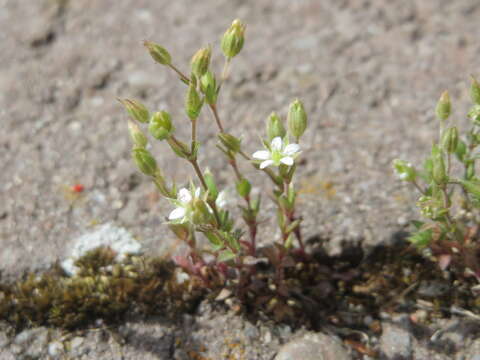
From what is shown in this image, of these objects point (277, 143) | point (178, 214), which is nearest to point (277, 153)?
point (277, 143)

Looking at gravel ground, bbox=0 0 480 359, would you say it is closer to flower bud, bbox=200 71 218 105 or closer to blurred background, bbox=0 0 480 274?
blurred background, bbox=0 0 480 274

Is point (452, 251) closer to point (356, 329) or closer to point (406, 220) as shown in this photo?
point (406, 220)

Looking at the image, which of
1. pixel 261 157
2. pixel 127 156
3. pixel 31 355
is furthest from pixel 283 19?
pixel 31 355

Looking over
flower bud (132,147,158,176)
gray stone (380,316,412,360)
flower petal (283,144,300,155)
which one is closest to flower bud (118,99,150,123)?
flower bud (132,147,158,176)

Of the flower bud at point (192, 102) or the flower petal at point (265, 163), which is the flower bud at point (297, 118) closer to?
the flower petal at point (265, 163)

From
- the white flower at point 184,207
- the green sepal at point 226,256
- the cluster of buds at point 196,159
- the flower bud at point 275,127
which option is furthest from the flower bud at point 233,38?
the green sepal at point 226,256

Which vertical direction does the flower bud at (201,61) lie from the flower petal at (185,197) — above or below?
above
